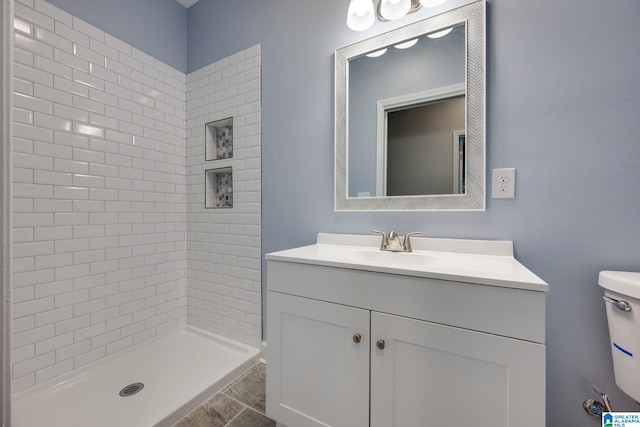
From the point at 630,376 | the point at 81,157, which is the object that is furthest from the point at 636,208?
the point at 81,157

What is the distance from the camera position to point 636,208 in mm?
913

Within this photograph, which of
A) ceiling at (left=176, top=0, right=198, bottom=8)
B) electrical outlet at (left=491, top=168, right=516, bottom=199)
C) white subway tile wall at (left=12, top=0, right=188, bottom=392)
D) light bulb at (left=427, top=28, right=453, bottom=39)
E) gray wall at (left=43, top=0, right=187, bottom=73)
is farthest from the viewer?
ceiling at (left=176, top=0, right=198, bottom=8)

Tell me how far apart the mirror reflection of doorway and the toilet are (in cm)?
56

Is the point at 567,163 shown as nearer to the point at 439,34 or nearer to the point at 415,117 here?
the point at 415,117

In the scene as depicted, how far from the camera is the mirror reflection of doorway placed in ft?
3.87

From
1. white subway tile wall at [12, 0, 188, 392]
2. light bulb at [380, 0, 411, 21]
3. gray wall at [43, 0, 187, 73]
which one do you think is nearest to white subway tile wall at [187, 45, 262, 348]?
white subway tile wall at [12, 0, 188, 392]

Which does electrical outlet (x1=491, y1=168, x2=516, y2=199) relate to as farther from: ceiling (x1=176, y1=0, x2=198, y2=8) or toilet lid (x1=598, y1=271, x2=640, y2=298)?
ceiling (x1=176, y1=0, x2=198, y2=8)

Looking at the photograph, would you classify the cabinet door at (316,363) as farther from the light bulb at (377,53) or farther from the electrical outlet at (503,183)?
the light bulb at (377,53)

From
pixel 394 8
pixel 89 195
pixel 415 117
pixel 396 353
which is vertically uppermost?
pixel 394 8

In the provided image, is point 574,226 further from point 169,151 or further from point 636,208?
point 169,151

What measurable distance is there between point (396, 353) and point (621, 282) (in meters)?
0.73

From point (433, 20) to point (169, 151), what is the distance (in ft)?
5.98

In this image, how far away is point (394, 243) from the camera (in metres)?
1.24

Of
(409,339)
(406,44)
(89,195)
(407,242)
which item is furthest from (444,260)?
(89,195)
